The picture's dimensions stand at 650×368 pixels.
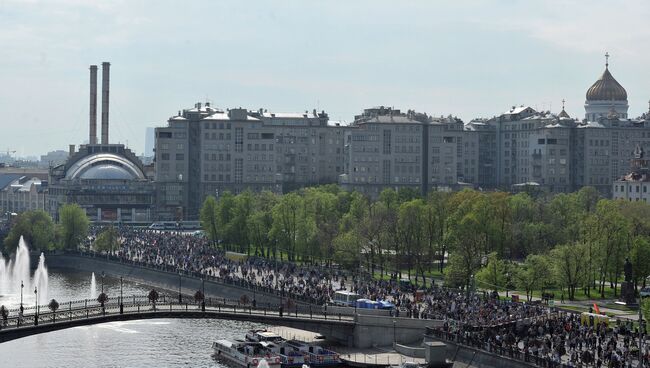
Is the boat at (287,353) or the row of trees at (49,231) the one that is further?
the row of trees at (49,231)

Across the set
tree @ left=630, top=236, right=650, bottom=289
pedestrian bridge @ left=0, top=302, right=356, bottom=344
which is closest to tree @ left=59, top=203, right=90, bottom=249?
pedestrian bridge @ left=0, top=302, right=356, bottom=344

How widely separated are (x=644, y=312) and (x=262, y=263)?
195ft

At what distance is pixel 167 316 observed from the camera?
8044 cm

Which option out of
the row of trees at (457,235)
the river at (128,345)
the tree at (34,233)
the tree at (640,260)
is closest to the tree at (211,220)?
the row of trees at (457,235)

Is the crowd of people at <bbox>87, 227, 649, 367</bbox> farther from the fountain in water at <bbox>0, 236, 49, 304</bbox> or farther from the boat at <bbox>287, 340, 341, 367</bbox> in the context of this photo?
the fountain in water at <bbox>0, 236, 49, 304</bbox>

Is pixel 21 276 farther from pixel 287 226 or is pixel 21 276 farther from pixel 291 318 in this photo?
pixel 291 318

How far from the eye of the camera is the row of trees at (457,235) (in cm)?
10650

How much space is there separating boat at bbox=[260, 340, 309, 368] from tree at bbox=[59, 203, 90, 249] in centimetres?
8629

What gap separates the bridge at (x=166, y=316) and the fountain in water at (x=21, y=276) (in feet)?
129

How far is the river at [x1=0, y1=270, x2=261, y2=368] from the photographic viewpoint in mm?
85812

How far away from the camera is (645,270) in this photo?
10712cm

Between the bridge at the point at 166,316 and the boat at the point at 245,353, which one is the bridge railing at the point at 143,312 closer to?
the bridge at the point at 166,316

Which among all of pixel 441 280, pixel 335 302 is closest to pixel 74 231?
→ pixel 441 280

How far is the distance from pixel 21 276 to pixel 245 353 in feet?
239
